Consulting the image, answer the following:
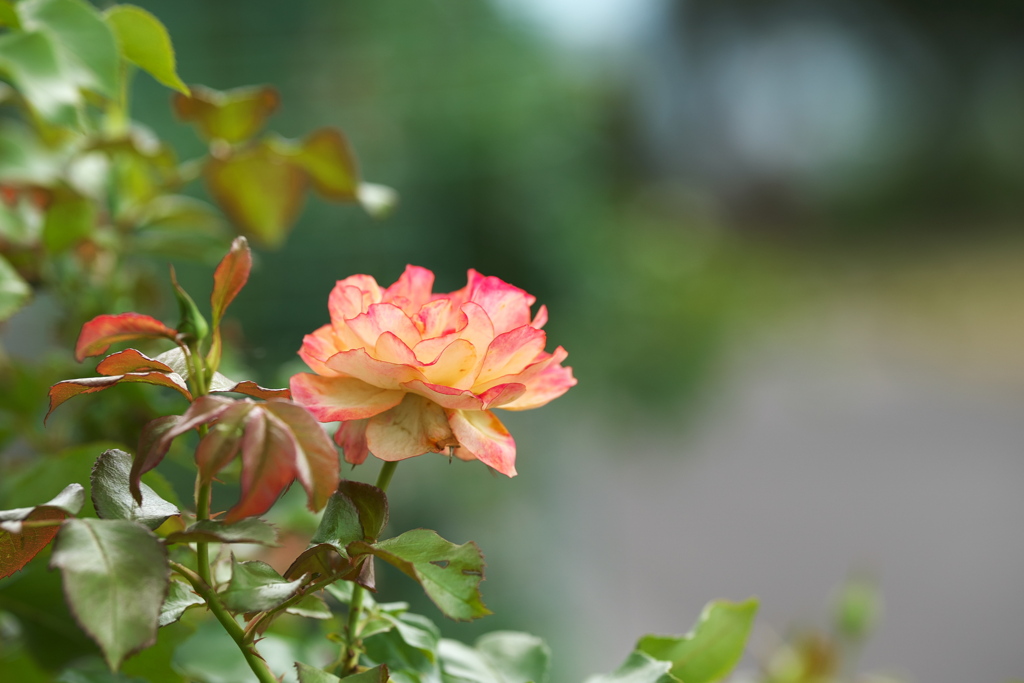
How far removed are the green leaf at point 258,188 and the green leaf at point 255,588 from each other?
0.22 metres

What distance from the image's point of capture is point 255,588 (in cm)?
19

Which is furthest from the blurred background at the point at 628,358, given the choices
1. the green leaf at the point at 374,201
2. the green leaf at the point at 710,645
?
the green leaf at the point at 710,645

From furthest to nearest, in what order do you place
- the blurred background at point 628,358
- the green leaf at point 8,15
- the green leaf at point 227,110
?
the blurred background at point 628,358 → the green leaf at point 227,110 → the green leaf at point 8,15

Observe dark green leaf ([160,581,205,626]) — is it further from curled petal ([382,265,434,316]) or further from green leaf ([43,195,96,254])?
green leaf ([43,195,96,254])

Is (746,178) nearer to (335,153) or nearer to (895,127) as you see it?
(895,127)

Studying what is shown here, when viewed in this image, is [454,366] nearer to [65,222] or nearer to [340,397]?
[340,397]

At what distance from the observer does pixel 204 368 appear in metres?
0.21

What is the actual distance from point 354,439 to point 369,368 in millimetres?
19

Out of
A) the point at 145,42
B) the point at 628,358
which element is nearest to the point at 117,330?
the point at 145,42

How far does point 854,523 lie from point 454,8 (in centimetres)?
180

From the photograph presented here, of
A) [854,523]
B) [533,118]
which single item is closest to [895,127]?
[854,523]

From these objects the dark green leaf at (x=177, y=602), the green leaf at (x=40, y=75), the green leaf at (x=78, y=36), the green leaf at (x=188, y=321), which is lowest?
the dark green leaf at (x=177, y=602)

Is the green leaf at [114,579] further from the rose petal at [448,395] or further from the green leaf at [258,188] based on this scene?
the green leaf at [258,188]

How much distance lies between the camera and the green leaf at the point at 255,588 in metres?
0.18
